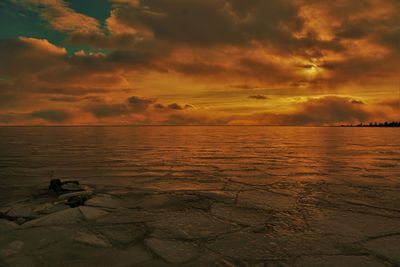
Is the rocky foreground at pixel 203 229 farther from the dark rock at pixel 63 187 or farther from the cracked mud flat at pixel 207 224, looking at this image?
the dark rock at pixel 63 187

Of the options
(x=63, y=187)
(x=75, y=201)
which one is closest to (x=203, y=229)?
(x=75, y=201)

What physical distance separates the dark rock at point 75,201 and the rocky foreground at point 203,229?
0.7 inches

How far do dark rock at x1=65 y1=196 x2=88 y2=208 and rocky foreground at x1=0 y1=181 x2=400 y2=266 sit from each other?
0.06ft

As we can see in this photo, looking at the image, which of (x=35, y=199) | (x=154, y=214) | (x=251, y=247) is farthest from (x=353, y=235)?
(x=35, y=199)

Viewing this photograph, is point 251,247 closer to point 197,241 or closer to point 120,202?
point 197,241

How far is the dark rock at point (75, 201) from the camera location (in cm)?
512

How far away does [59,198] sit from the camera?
5.55 m

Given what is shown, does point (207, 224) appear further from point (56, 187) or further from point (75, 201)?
point (56, 187)

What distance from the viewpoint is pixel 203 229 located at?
13.1 feet

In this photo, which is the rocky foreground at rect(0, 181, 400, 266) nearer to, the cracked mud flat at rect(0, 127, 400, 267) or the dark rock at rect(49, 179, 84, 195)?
the cracked mud flat at rect(0, 127, 400, 267)

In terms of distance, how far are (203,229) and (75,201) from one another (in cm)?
242

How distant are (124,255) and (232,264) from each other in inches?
43.0

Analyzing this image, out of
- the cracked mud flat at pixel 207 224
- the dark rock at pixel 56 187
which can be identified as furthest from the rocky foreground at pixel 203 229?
the dark rock at pixel 56 187

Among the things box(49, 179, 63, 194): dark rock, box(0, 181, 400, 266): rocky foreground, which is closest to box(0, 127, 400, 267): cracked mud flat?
box(0, 181, 400, 266): rocky foreground
